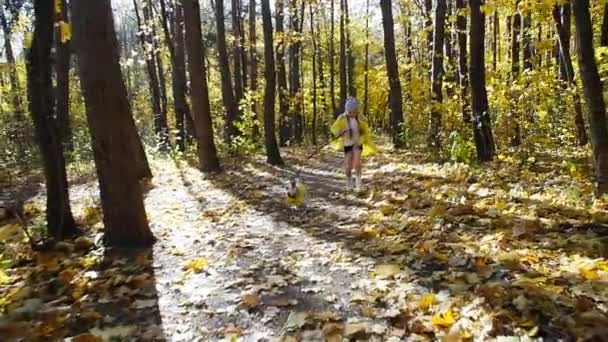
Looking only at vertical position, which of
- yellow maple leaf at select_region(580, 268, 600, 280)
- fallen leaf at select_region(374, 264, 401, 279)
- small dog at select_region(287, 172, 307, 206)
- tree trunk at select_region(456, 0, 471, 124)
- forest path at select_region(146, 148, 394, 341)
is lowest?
forest path at select_region(146, 148, 394, 341)

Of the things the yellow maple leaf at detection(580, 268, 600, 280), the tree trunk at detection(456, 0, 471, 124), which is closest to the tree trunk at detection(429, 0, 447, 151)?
the tree trunk at detection(456, 0, 471, 124)

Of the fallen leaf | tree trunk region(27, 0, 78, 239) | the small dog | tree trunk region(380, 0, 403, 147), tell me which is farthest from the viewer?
tree trunk region(380, 0, 403, 147)

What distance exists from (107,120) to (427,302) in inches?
161

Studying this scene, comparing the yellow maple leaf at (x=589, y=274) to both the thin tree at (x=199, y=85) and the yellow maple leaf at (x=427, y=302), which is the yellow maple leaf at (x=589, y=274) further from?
the thin tree at (x=199, y=85)

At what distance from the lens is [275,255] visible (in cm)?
565

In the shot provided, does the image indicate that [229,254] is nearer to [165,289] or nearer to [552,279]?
[165,289]

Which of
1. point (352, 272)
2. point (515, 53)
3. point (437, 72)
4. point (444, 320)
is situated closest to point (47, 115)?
point (352, 272)

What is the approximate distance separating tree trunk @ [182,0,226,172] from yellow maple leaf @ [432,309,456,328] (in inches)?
409

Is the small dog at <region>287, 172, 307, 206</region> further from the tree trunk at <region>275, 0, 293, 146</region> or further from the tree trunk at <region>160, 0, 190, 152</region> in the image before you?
the tree trunk at <region>275, 0, 293, 146</region>

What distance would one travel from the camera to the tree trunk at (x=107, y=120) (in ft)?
18.6

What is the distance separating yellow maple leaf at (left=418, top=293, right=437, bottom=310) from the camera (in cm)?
370

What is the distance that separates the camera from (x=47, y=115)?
630cm

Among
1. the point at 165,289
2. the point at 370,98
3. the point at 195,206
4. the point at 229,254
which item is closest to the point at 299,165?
the point at 195,206

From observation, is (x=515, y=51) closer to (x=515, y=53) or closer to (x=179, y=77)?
(x=515, y=53)
